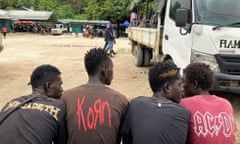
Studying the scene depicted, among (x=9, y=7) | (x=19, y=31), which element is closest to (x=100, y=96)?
(x=19, y=31)

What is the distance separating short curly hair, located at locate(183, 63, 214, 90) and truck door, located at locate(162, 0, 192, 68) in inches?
136

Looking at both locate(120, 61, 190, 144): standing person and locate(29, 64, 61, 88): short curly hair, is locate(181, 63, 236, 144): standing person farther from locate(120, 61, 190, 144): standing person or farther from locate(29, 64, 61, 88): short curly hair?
locate(29, 64, 61, 88): short curly hair

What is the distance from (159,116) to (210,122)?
1.25 feet

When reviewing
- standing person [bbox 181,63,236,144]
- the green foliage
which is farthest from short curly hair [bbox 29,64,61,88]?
the green foliage

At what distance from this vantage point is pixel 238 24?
602cm

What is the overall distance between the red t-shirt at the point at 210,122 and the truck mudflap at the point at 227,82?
3300mm

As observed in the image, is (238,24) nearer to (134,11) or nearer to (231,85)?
(231,85)

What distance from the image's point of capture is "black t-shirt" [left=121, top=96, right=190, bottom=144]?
2.46m

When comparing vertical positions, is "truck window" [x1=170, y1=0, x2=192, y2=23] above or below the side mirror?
above

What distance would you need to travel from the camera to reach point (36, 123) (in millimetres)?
2408

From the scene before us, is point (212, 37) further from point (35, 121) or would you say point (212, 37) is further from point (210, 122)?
point (35, 121)

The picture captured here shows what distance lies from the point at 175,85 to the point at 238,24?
375 centimetres

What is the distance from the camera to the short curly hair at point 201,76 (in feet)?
9.66

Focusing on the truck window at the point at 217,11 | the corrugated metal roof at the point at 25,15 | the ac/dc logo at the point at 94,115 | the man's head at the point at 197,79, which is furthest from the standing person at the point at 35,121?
the corrugated metal roof at the point at 25,15
